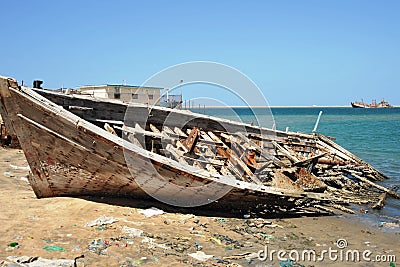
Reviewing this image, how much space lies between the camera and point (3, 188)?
6254 mm

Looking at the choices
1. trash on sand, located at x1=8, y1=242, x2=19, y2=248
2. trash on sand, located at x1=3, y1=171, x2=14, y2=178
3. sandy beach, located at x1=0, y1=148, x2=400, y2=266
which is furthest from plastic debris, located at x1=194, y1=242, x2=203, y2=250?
trash on sand, located at x1=3, y1=171, x2=14, y2=178

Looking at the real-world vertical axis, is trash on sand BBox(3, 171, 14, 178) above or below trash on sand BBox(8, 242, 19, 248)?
above

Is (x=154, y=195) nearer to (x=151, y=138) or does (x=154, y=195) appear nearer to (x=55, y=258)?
(x=151, y=138)

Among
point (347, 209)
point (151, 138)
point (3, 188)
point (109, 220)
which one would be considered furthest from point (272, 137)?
point (3, 188)

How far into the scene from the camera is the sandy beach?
378cm

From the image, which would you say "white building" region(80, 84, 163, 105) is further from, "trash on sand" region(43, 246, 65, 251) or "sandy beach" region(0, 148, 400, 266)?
"trash on sand" region(43, 246, 65, 251)

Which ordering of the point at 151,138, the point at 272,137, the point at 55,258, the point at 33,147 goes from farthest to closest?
1. the point at 272,137
2. the point at 151,138
3. the point at 33,147
4. the point at 55,258

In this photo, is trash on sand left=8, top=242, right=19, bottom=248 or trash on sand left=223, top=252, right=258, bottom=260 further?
trash on sand left=223, top=252, right=258, bottom=260

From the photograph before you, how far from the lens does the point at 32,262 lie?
3350 mm

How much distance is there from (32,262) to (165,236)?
5.25 feet

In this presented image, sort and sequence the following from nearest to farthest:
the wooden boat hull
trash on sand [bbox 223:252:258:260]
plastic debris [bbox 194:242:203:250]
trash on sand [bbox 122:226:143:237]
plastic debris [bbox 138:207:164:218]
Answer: trash on sand [bbox 223:252:258:260]
plastic debris [bbox 194:242:203:250]
trash on sand [bbox 122:226:143:237]
the wooden boat hull
plastic debris [bbox 138:207:164:218]

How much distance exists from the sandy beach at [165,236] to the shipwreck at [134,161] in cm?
29

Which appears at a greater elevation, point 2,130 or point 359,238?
point 2,130

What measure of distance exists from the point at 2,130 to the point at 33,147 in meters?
7.27
